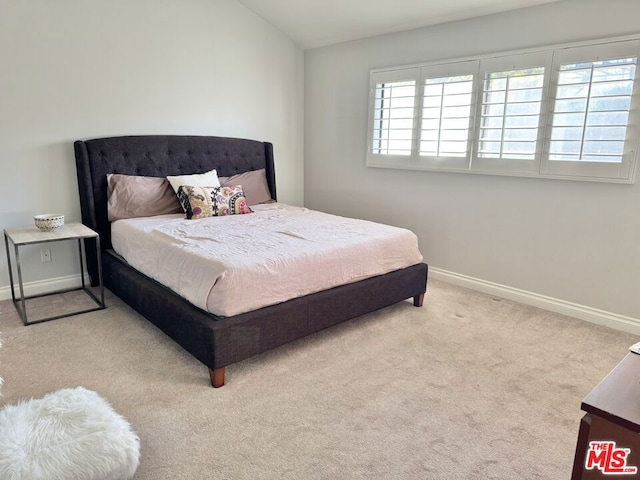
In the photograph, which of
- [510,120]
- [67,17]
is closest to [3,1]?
[67,17]

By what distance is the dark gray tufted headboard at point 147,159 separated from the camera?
349 centimetres

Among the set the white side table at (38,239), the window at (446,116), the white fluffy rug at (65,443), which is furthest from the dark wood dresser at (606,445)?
the white side table at (38,239)

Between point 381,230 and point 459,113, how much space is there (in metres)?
1.25

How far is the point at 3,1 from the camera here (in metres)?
3.03

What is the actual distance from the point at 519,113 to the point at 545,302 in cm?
144

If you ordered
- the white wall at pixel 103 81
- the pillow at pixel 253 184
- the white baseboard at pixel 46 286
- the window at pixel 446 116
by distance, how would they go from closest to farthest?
1. the white wall at pixel 103 81
2. the white baseboard at pixel 46 286
3. the window at pixel 446 116
4. the pillow at pixel 253 184

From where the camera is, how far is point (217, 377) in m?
2.25

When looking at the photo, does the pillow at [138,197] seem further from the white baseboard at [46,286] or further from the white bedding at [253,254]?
the white baseboard at [46,286]

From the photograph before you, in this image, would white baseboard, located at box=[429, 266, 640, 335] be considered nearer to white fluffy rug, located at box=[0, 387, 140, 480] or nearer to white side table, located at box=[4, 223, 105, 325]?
white side table, located at box=[4, 223, 105, 325]

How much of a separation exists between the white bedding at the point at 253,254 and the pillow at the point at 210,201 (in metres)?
0.12

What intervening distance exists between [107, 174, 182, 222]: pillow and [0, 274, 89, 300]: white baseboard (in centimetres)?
62

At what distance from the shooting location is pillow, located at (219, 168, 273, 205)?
Answer: 4242mm

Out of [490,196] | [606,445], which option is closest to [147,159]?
[490,196]

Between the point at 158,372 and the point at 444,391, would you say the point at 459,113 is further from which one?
the point at 158,372
